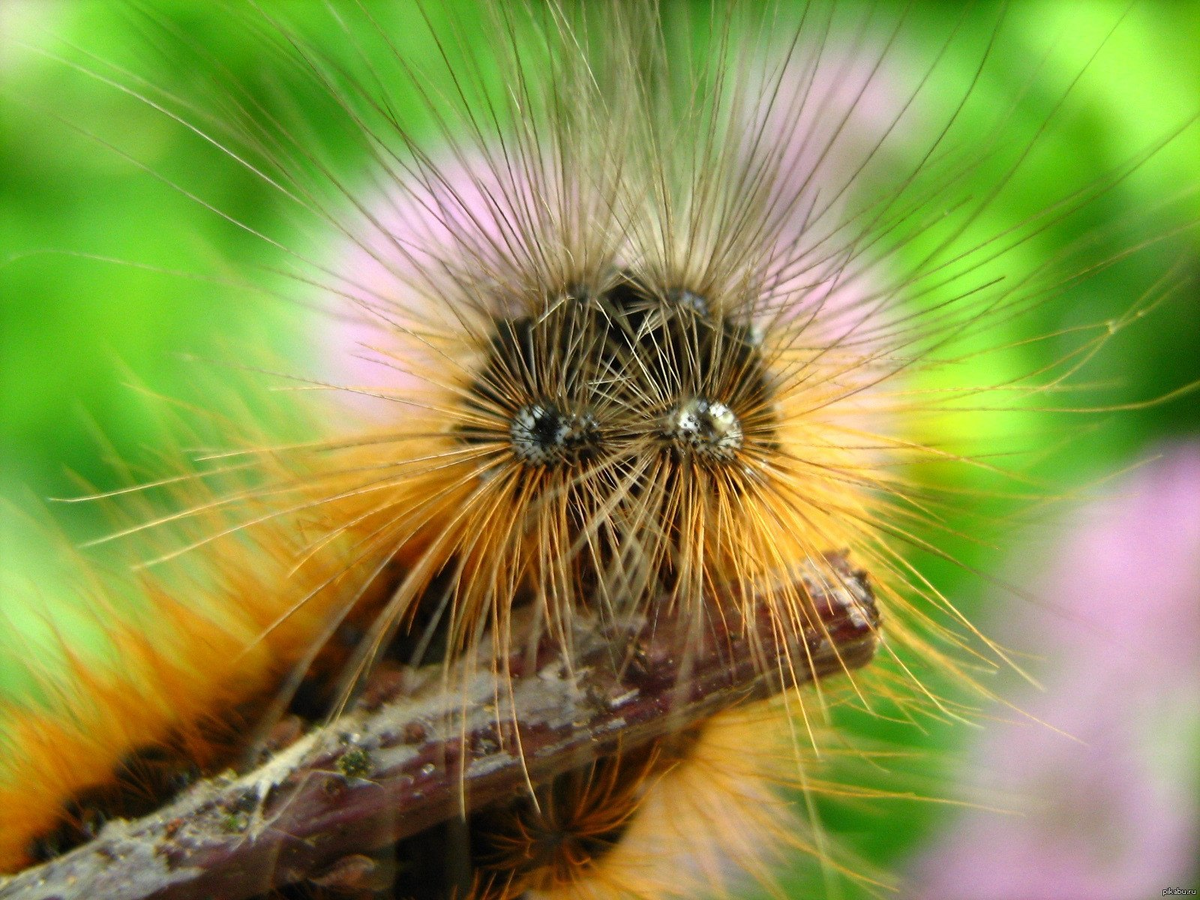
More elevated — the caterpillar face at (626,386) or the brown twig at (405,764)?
the caterpillar face at (626,386)

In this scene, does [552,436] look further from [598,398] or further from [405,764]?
[405,764]

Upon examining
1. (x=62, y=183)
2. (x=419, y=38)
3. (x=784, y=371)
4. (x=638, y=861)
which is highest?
(x=419, y=38)

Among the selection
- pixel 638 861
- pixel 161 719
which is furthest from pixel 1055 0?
pixel 161 719

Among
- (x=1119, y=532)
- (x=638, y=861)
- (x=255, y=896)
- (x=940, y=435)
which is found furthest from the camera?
(x=1119, y=532)

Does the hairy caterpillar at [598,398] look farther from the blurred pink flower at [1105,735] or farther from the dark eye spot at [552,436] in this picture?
the blurred pink flower at [1105,735]

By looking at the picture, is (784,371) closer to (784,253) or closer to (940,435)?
(784,253)

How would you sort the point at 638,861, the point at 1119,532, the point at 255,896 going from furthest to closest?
1. the point at 1119,532
2. the point at 638,861
3. the point at 255,896

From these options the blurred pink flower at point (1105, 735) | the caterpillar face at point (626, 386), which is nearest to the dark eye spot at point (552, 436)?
the caterpillar face at point (626, 386)

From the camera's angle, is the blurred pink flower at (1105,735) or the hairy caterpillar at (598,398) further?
the blurred pink flower at (1105,735)

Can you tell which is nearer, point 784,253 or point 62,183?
point 784,253
